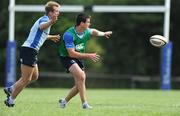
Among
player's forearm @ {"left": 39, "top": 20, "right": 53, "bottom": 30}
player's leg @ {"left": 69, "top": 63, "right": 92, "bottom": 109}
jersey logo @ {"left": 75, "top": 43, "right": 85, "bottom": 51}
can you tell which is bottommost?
player's leg @ {"left": 69, "top": 63, "right": 92, "bottom": 109}

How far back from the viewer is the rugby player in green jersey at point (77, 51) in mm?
11625

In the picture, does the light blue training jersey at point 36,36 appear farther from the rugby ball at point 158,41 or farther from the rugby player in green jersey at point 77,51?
the rugby ball at point 158,41

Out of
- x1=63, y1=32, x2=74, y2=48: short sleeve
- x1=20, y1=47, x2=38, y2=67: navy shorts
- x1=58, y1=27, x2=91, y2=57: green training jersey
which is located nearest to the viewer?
x1=20, y1=47, x2=38, y2=67: navy shorts

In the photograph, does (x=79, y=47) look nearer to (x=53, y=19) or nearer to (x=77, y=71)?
(x=77, y=71)

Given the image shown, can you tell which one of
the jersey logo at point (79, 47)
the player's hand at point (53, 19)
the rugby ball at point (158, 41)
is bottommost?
the jersey logo at point (79, 47)

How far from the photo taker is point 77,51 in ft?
39.1

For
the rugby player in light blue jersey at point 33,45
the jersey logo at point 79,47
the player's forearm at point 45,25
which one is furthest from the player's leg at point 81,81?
the player's forearm at point 45,25

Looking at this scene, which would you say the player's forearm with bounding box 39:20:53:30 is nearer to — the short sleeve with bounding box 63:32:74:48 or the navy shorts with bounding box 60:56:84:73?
the short sleeve with bounding box 63:32:74:48

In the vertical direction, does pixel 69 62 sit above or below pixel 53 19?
below

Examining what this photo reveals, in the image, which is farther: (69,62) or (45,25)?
(69,62)

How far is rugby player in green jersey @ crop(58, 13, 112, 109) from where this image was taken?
1162 cm

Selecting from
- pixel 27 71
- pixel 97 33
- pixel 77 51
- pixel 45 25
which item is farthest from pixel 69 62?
pixel 45 25

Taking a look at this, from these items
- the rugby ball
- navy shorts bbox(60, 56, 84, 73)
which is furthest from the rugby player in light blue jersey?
the rugby ball

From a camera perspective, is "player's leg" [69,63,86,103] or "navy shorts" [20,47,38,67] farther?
"player's leg" [69,63,86,103]
